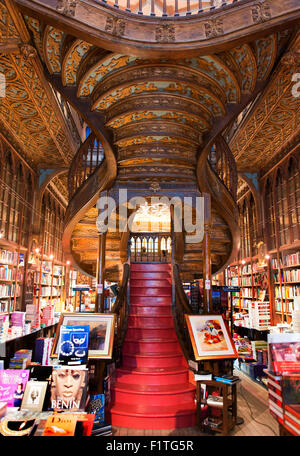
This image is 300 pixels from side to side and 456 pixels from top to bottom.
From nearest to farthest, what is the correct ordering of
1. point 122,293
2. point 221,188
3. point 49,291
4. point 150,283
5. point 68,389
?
point 68,389 < point 122,293 < point 221,188 < point 150,283 < point 49,291

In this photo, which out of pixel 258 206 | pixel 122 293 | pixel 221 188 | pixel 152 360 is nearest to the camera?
pixel 152 360

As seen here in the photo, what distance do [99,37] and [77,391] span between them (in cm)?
334

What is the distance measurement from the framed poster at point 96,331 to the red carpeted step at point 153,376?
2.28ft

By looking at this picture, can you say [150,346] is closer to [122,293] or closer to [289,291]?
[122,293]

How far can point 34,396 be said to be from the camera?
2176mm

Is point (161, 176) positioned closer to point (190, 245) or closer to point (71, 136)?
point (190, 245)

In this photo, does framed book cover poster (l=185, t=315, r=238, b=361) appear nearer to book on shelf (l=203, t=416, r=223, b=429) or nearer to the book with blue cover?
book on shelf (l=203, t=416, r=223, b=429)

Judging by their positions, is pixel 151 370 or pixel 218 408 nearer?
pixel 218 408

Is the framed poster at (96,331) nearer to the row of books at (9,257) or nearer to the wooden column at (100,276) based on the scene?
the wooden column at (100,276)

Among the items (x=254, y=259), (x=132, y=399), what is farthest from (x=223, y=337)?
(x=254, y=259)

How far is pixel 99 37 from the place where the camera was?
3340mm

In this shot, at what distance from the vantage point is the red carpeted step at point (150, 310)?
542 cm

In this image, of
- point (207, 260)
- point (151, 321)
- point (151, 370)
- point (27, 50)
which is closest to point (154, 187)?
point (207, 260)

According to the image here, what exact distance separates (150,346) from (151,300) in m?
1.10
